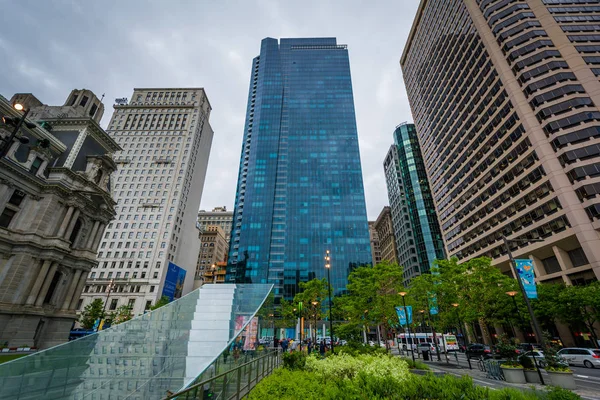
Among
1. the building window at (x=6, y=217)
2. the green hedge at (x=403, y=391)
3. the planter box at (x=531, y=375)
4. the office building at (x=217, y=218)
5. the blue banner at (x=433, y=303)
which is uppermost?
the office building at (x=217, y=218)

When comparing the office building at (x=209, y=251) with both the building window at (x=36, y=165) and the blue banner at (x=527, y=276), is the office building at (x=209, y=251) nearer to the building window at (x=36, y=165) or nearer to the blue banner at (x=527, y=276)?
the building window at (x=36, y=165)

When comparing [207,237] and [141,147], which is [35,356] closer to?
[141,147]

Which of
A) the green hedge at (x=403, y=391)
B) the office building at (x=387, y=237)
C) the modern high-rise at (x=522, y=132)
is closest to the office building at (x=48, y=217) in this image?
the green hedge at (x=403, y=391)

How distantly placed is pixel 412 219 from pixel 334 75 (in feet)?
244

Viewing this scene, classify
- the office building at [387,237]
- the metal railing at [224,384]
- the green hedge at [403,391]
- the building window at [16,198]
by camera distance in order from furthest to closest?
the office building at [387,237], the building window at [16,198], the metal railing at [224,384], the green hedge at [403,391]

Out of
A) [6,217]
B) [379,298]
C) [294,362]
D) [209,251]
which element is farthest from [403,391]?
[209,251]

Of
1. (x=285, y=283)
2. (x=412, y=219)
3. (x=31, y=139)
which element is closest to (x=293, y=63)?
(x=412, y=219)

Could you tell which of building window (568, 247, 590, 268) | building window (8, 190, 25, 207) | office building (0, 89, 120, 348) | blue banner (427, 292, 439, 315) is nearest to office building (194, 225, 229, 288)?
office building (0, 89, 120, 348)

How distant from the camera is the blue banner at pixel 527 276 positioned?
712 inches

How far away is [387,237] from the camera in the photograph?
128625mm

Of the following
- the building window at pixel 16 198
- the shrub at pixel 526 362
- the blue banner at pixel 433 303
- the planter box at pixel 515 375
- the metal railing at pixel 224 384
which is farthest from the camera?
the blue banner at pixel 433 303

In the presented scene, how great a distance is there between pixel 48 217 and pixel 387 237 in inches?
4782

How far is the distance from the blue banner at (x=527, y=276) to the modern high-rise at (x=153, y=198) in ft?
202

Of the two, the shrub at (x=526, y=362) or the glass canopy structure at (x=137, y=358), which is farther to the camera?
the shrub at (x=526, y=362)
